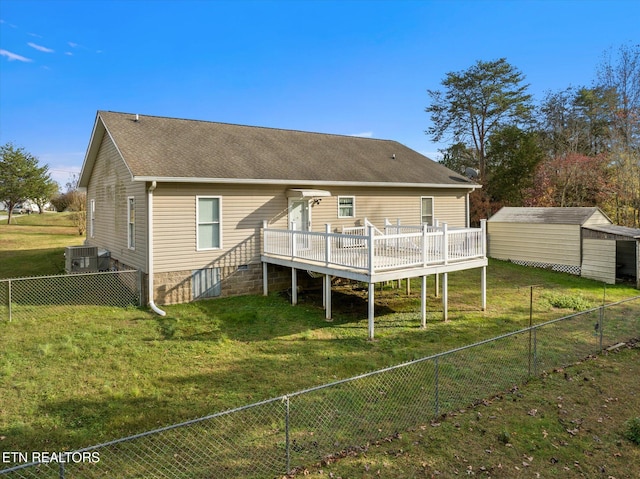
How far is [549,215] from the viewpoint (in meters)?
17.8

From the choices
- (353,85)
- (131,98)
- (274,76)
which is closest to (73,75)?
(131,98)

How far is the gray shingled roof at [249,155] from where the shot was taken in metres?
11.6

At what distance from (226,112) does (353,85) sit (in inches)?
453

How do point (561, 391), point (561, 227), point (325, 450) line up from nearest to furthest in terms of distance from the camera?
point (325, 450)
point (561, 391)
point (561, 227)

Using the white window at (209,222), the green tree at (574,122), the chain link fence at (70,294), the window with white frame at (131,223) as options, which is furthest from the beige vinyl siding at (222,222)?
the green tree at (574,122)

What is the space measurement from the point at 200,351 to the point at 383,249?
17.4 ft

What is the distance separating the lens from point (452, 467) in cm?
451

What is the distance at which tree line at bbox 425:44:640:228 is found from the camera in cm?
2198

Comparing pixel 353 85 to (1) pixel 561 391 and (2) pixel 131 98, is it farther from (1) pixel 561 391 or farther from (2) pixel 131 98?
(1) pixel 561 391

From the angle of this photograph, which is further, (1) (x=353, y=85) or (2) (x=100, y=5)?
(1) (x=353, y=85)

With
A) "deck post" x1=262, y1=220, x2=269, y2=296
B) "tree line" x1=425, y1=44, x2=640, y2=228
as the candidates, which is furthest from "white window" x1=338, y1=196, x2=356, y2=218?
"tree line" x1=425, y1=44, x2=640, y2=228

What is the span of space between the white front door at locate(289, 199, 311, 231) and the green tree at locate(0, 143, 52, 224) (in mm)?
35348

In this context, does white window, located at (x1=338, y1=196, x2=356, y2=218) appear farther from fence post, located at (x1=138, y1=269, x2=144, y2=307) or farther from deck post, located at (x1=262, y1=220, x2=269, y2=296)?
fence post, located at (x1=138, y1=269, x2=144, y2=307)

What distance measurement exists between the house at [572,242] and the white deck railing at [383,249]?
26.4 ft
